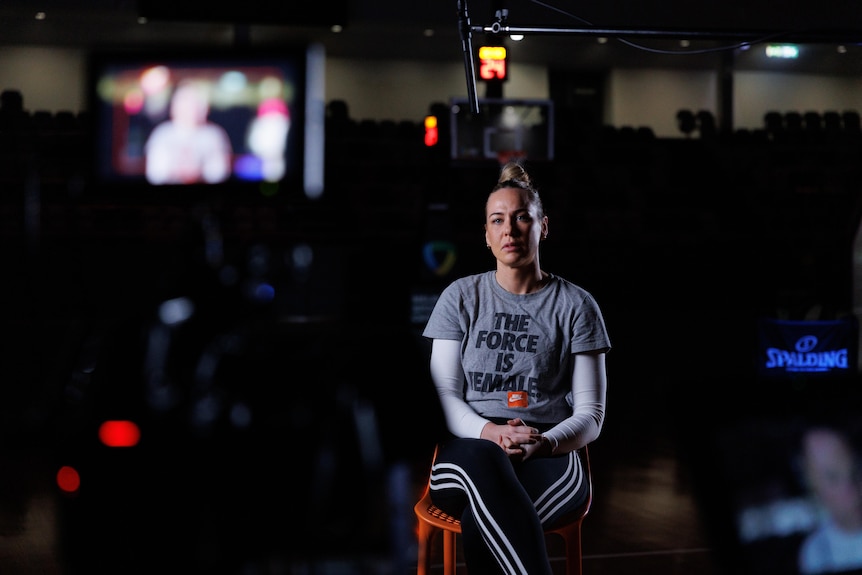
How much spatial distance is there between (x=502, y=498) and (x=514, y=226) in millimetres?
646

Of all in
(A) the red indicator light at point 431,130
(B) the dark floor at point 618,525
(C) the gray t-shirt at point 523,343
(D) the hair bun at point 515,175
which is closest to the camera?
(C) the gray t-shirt at point 523,343

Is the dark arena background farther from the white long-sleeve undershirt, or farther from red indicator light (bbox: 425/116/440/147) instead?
the white long-sleeve undershirt

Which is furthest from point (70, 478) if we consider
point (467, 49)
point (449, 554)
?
point (467, 49)

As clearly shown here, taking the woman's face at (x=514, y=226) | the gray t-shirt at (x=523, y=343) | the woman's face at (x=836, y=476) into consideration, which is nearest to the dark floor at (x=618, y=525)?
the gray t-shirt at (x=523, y=343)

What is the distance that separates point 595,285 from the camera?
9.01m

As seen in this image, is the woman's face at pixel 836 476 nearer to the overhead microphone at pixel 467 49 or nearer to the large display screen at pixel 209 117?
the large display screen at pixel 209 117

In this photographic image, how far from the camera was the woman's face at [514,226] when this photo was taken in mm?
1957

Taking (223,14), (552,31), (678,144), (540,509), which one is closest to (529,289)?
(540,509)

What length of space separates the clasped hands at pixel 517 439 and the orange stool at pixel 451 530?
0.17 meters

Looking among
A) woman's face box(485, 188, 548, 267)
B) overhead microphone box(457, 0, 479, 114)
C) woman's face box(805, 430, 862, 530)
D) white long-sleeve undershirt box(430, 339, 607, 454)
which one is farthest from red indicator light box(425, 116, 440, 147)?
woman's face box(805, 430, 862, 530)

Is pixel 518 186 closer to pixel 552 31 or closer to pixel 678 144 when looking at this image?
pixel 552 31

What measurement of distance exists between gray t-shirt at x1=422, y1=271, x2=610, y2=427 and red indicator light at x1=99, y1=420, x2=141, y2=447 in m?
0.84

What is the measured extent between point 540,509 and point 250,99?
101 cm

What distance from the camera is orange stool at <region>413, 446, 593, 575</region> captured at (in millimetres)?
1821
